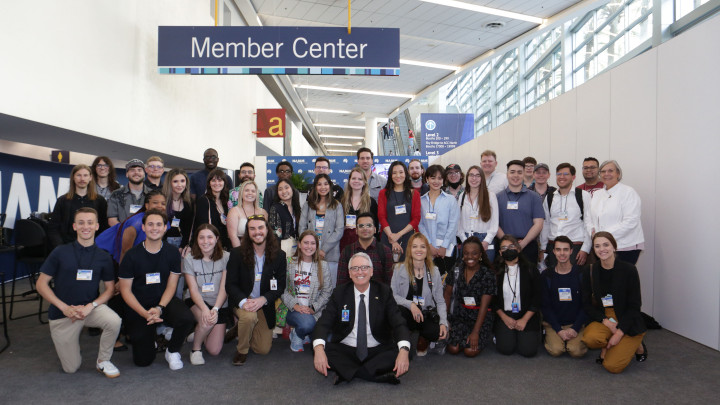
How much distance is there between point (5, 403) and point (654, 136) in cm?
A: 536

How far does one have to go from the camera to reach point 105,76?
5395 millimetres

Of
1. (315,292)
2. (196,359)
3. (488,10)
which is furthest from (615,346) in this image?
(488,10)

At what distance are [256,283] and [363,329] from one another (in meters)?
1.05

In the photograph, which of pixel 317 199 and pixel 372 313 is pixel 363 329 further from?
pixel 317 199

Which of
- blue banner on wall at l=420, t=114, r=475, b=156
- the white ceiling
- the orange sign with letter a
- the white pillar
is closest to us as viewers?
the white ceiling

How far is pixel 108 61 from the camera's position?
5.45 meters

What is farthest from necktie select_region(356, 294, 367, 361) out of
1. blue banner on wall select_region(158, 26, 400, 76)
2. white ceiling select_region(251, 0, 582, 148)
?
white ceiling select_region(251, 0, 582, 148)

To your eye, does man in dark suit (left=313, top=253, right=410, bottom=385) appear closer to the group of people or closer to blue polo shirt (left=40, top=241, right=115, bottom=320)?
the group of people

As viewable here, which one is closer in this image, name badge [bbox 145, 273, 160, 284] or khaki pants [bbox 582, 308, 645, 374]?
khaki pants [bbox 582, 308, 645, 374]

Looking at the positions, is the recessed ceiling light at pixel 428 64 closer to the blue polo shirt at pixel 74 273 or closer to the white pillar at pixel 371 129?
the white pillar at pixel 371 129

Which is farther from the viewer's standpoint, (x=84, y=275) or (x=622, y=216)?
(x=622, y=216)

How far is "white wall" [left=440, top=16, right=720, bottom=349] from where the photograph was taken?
3635 millimetres

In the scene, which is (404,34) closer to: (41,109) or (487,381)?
(41,109)

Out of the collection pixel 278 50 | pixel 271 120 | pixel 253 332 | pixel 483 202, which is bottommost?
pixel 253 332
